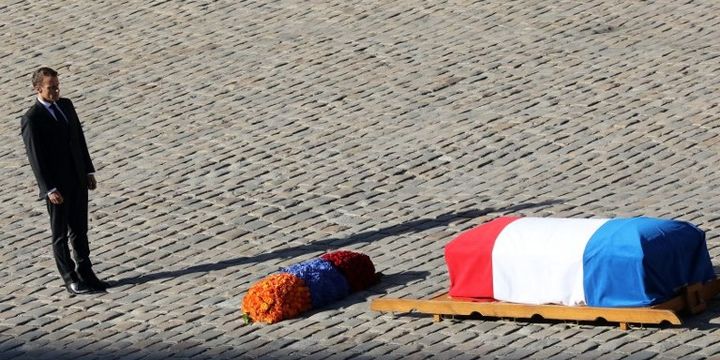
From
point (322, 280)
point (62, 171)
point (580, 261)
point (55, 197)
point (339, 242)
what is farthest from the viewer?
point (339, 242)

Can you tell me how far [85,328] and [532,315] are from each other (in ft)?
10.8

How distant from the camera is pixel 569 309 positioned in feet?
30.7

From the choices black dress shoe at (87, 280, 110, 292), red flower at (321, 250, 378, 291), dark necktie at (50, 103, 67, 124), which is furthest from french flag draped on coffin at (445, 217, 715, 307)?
dark necktie at (50, 103, 67, 124)

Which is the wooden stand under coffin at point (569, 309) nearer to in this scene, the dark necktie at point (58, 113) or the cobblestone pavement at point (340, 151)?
the cobblestone pavement at point (340, 151)

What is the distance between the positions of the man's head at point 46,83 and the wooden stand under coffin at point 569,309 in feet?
10.4

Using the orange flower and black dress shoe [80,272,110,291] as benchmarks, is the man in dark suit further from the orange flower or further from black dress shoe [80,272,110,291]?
the orange flower

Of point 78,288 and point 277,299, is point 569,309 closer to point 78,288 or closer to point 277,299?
point 277,299

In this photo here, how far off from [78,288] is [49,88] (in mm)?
1547

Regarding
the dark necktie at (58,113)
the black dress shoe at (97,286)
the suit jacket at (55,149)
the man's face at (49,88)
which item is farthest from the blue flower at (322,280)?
the man's face at (49,88)

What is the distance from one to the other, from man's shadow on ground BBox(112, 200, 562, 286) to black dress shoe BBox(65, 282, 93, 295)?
0.81ft

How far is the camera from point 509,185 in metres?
13.3

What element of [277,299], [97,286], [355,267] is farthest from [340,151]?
[277,299]

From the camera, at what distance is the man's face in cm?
1148

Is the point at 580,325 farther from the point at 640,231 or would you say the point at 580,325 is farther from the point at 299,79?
the point at 299,79
